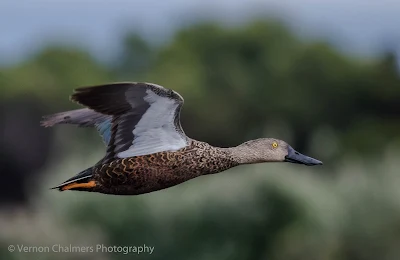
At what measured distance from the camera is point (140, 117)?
26.9 ft

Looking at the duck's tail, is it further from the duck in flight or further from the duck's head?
the duck's head

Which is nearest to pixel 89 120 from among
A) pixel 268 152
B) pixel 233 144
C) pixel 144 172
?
pixel 144 172

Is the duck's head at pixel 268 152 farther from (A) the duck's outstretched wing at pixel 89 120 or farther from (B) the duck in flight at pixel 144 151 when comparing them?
(A) the duck's outstretched wing at pixel 89 120

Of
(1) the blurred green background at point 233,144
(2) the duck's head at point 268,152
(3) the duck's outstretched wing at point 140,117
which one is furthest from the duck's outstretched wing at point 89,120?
(1) the blurred green background at point 233,144

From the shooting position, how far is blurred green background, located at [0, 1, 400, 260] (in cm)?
1692

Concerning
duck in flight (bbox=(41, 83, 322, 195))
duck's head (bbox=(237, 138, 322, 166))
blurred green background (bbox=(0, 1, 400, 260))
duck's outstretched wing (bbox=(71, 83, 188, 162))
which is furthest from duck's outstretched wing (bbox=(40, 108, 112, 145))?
blurred green background (bbox=(0, 1, 400, 260))

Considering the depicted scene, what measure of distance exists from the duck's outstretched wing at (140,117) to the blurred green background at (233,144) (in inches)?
324

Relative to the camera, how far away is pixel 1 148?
143 ft

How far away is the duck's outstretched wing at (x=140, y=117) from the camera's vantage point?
791 cm

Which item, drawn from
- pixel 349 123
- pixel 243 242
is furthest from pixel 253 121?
pixel 243 242

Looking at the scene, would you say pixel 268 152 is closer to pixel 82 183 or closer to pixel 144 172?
pixel 144 172

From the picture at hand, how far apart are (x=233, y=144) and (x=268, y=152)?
30.1m

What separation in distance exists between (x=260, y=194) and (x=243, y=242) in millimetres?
893

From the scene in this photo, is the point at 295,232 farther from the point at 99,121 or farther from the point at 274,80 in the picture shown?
the point at 274,80
